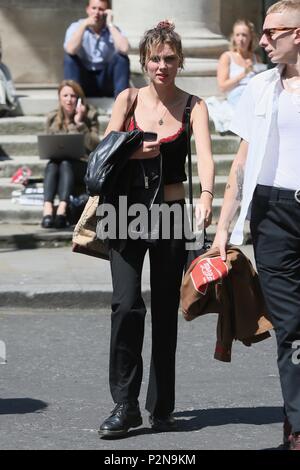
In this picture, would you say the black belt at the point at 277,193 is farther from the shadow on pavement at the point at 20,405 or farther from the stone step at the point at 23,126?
the stone step at the point at 23,126

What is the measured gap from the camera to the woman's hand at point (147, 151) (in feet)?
20.6

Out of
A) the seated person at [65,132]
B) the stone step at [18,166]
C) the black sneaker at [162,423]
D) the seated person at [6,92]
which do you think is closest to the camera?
the black sneaker at [162,423]

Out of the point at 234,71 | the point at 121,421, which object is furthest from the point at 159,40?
the point at 234,71

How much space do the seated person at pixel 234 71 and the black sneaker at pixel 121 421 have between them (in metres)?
8.29

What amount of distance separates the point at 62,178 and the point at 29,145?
1.67m

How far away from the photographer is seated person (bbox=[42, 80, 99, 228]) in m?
12.6

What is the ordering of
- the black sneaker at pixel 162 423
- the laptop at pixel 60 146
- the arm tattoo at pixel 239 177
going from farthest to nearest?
the laptop at pixel 60 146
the black sneaker at pixel 162 423
the arm tattoo at pixel 239 177

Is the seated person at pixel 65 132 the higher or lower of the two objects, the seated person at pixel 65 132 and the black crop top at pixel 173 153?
the lower

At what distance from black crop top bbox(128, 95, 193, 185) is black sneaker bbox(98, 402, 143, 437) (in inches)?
42.9

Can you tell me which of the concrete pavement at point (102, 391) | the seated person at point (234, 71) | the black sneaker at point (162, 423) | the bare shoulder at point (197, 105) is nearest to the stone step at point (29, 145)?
the seated person at point (234, 71)

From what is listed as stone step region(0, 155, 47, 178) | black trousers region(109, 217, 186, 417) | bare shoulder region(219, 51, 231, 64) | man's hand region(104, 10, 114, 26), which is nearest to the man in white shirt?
black trousers region(109, 217, 186, 417)

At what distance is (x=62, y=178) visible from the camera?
504 inches

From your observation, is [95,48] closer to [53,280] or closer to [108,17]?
[108,17]

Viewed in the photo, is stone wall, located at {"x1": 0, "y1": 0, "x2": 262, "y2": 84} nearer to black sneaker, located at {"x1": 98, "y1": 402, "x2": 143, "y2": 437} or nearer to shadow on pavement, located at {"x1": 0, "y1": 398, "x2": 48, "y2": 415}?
shadow on pavement, located at {"x1": 0, "y1": 398, "x2": 48, "y2": 415}
